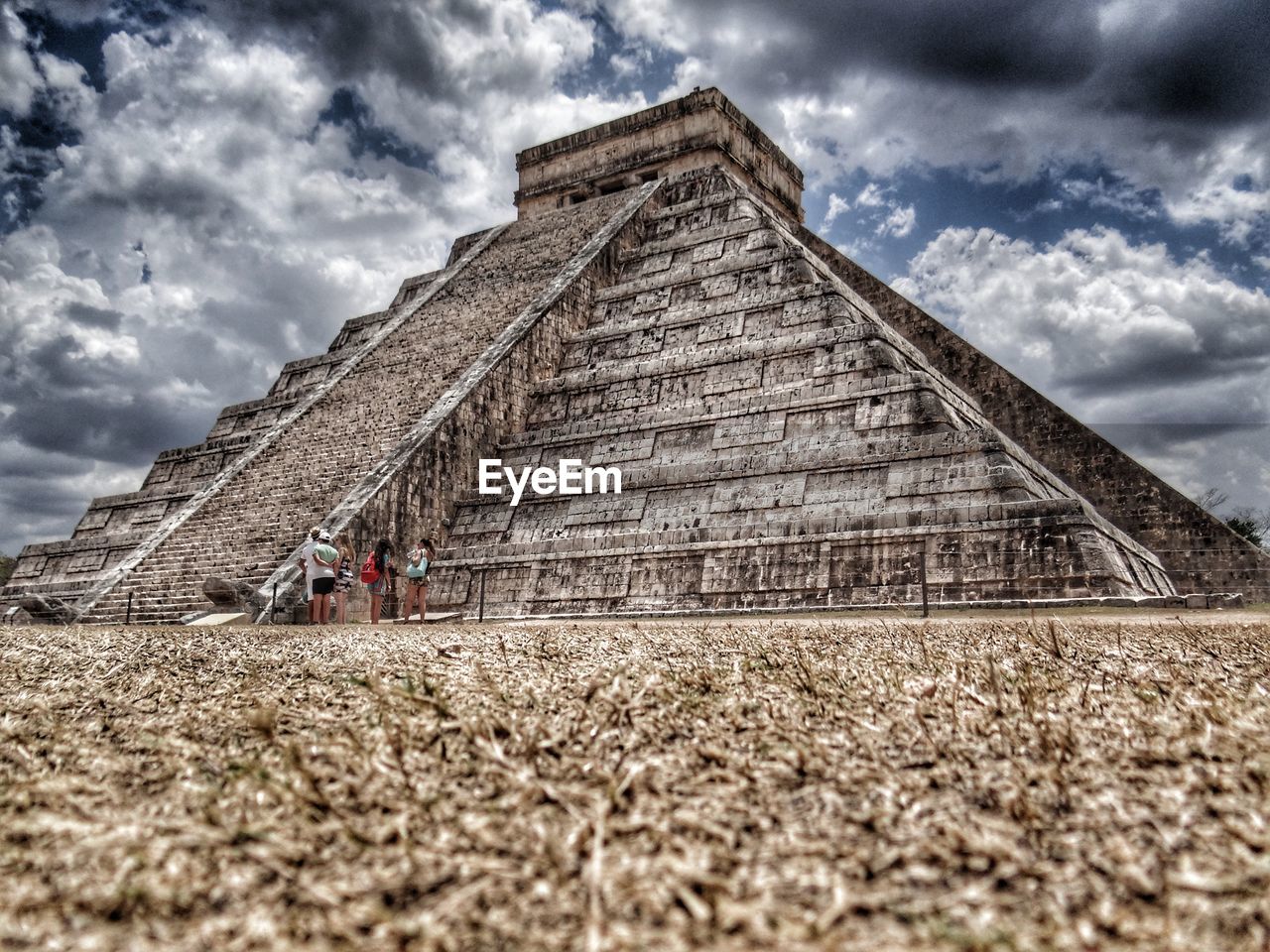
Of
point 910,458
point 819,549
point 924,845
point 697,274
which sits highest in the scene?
point 697,274

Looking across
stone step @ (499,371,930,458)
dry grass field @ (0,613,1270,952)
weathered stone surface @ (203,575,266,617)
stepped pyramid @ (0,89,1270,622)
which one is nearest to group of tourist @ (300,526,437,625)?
Result: stepped pyramid @ (0,89,1270,622)

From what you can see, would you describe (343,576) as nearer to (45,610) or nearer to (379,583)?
(379,583)

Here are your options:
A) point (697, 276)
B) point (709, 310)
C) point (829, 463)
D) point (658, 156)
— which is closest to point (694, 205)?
point (697, 276)

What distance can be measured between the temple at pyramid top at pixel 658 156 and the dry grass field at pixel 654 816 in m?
21.2

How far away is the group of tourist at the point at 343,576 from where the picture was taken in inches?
445

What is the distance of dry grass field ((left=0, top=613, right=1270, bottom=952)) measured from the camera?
1.83m

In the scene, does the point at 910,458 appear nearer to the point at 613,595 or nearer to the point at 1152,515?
the point at 613,595

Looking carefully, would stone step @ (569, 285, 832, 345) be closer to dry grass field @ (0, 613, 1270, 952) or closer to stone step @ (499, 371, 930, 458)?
stone step @ (499, 371, 930, 458)

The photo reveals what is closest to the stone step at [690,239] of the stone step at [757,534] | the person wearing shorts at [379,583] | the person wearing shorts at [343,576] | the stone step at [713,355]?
the stone step at [713,355]

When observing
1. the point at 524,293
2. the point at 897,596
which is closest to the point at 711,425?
the point at 897,596

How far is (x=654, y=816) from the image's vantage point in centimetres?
226

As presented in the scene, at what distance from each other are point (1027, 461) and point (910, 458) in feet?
7.23

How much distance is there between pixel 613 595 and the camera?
41.1 feet

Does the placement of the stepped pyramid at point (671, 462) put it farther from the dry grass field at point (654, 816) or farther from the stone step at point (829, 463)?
the dry grass field at point (654, 816)
